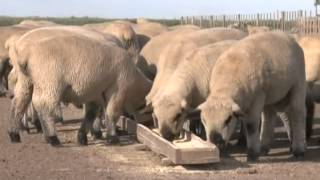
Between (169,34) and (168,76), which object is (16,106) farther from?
(169,34)

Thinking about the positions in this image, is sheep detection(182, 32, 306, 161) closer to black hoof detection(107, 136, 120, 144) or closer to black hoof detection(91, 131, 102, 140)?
black hoof detection(107, 136, 120, 144)

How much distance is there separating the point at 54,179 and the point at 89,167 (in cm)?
115

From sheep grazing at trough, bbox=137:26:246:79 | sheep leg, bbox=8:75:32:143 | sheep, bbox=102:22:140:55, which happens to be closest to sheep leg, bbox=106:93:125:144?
sheep leg, bbox=8:75:32:143

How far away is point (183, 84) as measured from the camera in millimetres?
12906

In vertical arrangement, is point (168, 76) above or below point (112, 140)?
above

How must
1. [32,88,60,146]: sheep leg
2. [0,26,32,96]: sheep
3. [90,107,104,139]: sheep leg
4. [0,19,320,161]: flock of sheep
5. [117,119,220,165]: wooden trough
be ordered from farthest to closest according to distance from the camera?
[0,26,32,96]: sheep < [90,107,104,139]: sheep leg < [32,88,60,146]: sheep leg < [0,19,320,161]: flock of sheep < [117,119,220,165]: wooden trough

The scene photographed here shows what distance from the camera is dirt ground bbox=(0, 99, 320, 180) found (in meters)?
11.1

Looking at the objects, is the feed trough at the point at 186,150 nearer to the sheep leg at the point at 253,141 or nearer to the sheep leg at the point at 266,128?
the sheep leg at the point at 253,141

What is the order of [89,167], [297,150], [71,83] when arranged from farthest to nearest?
[71,83]
[297,150]
[89,167]

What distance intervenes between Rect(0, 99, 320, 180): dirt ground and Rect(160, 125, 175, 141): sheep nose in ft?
1.33

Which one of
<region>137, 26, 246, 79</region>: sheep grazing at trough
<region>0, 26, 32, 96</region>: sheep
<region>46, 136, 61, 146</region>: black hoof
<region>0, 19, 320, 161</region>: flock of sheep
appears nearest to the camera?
<region>0, 19, 320, 161</region>: flock of sheep

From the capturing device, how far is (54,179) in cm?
1084

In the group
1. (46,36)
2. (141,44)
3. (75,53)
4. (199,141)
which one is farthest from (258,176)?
(141,44)

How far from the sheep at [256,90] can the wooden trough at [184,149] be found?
31cm
